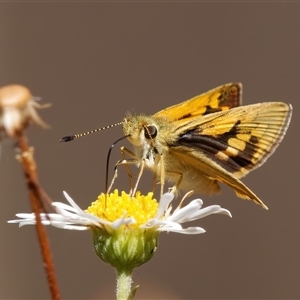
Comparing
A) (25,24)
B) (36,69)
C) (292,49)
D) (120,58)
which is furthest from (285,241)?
(25,24)

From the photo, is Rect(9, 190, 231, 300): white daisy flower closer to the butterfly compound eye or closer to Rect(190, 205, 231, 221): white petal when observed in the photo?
Rect(190, 205, 231, 221): white petal

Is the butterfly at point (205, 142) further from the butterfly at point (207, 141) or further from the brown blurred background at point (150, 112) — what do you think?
the brown blurred background at point (150, 112)

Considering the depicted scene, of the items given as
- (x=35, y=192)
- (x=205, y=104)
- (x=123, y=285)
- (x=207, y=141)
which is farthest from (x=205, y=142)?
(x=35, y=192)

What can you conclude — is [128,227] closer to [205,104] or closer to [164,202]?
[164,202]

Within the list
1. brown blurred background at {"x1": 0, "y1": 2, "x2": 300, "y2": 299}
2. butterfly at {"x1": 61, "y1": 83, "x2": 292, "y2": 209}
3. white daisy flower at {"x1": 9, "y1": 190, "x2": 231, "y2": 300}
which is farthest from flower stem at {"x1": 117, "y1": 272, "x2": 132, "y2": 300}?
brown blurred background at {"x1": 0, "y1": 2, "x2": 300, "y2": 299}

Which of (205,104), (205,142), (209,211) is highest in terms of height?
(205,104)

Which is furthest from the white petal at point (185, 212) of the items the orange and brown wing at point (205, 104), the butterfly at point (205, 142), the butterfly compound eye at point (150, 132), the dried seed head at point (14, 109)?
the dried seed head at point (14, 109)
